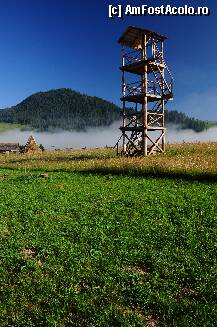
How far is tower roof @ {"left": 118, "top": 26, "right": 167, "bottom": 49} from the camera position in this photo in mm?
39088

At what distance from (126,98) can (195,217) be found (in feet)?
85.9

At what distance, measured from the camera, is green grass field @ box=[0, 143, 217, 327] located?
29.5 feet

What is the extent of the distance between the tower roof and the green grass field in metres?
22.9

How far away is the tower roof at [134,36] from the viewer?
3909cm

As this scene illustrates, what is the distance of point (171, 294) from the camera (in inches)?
376

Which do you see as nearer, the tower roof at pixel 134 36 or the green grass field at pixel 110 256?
the green grass field at pixel 110 256

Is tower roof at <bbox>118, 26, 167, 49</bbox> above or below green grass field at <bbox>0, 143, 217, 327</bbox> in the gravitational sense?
above

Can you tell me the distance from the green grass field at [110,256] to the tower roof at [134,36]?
75.1 ft

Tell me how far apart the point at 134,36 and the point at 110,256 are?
33149 millimetres

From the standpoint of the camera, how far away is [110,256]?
469 inches

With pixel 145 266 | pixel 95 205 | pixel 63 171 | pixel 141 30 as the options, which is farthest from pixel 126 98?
pixel 145 266

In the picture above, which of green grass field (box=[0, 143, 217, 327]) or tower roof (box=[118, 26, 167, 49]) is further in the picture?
tower roof (box=[118, 26, 167, 49])

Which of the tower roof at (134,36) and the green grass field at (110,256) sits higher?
the tower roof at (134,36)

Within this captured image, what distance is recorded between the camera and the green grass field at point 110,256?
898 centimetres
